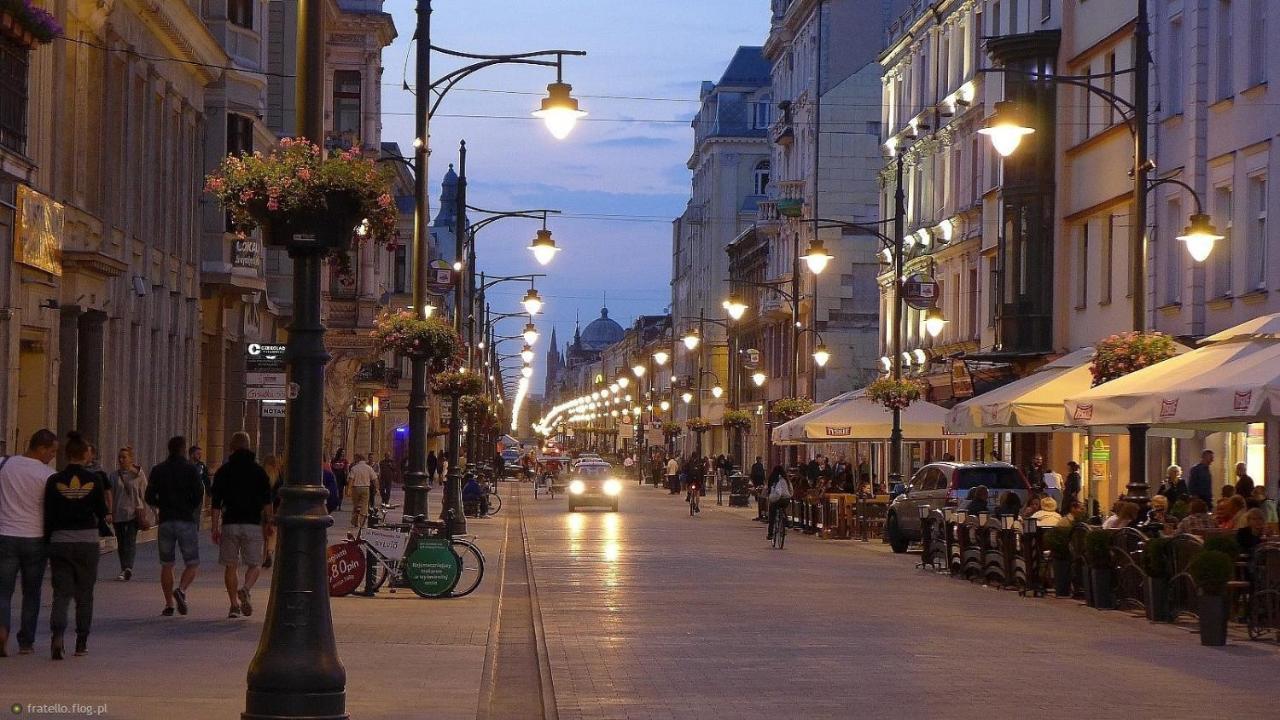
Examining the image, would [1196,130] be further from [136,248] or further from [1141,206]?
[136,248]

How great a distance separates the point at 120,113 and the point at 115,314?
127 inches

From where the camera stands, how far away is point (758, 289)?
334 ft

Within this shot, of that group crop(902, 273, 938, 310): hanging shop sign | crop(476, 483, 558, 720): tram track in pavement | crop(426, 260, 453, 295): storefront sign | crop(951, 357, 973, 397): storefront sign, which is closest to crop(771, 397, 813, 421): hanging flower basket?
crop(951, 357, 973, 397): storefront sign

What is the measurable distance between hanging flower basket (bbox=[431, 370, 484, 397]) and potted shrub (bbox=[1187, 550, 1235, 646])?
22.9 m

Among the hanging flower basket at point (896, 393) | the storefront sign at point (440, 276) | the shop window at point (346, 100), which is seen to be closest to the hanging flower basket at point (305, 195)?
the storefront sign at point (440, 276)

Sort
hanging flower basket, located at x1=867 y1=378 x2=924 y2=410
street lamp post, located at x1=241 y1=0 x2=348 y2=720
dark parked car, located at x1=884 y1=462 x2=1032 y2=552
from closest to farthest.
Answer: street lamp post, located at x1=241 y1=0 x2=348 y2=720 < dark parked car, located at x1=884 y1=462 x2=1032 y2=552 < hanging flower basket, located at x1=867 y1=378 x2=924 y2=410

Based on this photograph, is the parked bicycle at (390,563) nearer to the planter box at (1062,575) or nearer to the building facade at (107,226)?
the building facade at (107,226)

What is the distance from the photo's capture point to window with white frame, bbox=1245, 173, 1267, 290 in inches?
1270

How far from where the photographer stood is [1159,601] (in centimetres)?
2122

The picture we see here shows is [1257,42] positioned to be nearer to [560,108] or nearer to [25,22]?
[560,108]

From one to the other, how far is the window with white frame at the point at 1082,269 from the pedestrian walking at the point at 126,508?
2478 centimetres

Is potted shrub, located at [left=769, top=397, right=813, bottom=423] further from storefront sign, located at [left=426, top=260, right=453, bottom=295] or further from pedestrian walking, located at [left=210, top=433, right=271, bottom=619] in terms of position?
pedestrian walking, located at [left=210, top=433, right=271, bottom=619]

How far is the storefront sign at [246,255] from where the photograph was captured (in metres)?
40.8

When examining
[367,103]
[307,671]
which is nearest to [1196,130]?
[307,671]
